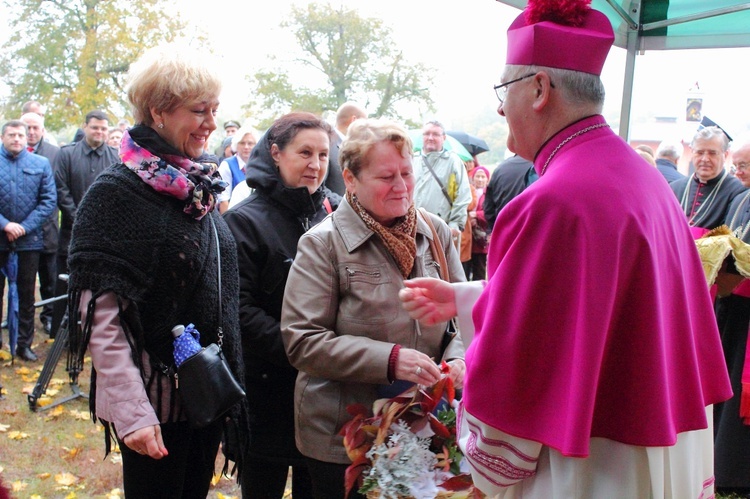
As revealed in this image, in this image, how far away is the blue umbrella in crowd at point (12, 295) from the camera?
7.04 meters

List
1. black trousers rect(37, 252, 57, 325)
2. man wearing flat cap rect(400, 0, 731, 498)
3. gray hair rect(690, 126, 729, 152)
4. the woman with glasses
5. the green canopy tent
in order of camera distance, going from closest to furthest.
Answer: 1. man wearing flat cap rect(400, 0, 731, 498)
2. the green canopy tent
3. the woman with glasses
4. gray hair rect(690, 126, 729, 152)
5. black trousers rect(37, 252, 57, 325)

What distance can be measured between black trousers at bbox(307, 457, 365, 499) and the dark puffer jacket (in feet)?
1.33

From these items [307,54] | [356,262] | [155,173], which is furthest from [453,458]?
[307,54]

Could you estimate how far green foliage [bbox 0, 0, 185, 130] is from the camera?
16719mm

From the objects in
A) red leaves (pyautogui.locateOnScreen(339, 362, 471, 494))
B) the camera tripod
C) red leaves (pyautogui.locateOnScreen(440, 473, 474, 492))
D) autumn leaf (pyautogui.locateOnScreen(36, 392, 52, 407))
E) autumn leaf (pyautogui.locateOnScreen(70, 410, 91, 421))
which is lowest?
autumn leaf (pyautogui.locateOnScreen(70, 410, 91, 421))

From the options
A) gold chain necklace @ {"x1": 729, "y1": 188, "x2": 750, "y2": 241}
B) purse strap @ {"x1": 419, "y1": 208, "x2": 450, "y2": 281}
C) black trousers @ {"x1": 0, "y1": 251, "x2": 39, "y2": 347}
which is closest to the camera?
purse strap @ {"x1": 419, "y1": 208, "x2": 450, "y2": 281}

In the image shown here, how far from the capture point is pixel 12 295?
7.11 metres

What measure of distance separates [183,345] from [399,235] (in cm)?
89

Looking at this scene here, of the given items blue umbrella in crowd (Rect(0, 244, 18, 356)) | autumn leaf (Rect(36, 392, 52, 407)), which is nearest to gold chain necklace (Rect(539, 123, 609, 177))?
autumn leaf (Rect(36, 392, 52, 407))

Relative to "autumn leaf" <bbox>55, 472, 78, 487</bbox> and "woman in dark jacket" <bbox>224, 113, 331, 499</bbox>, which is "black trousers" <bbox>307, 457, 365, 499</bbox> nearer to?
"woman in dark jacket" <bbox>224, 113, 331, 499</bbox>

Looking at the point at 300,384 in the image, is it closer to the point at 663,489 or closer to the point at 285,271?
the point at 285,271

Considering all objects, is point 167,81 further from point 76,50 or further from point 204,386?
point 76,50

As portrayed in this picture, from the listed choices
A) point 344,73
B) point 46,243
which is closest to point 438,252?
point 46,243

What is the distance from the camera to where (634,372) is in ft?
5.69
